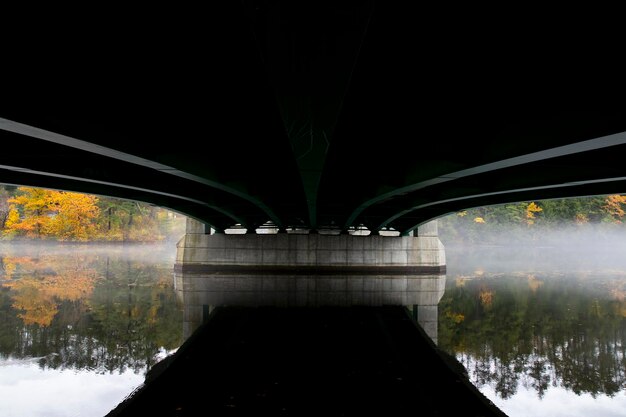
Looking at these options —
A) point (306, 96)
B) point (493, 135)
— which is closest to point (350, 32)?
point (306, 96)

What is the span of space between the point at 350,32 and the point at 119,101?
149 inches

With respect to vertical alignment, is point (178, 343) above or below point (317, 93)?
below

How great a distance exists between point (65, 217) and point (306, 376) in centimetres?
5910

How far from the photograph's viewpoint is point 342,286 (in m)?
24.0

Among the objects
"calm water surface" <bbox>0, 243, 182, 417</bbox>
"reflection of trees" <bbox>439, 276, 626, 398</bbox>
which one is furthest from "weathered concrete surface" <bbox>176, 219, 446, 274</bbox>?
"reflection of trees" <bbox>439, 276, 626, 398</bbox>

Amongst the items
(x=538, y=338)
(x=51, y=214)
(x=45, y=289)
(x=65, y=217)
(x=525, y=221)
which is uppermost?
(x=51, y=214)

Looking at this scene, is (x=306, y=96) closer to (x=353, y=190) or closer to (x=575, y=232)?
(x=353, y=190)

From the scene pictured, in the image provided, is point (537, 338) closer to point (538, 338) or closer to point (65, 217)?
point (538, 338)

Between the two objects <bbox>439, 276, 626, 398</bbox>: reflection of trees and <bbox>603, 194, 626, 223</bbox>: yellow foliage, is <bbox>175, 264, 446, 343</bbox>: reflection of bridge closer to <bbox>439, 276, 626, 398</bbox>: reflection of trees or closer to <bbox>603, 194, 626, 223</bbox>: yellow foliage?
<bbox>439, 276, 626, 398</bbox>: reflection of trees

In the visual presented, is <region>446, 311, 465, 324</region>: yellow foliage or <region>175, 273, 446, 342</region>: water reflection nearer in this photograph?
<region>446, 311, 465, 324</region>: yellow foliage

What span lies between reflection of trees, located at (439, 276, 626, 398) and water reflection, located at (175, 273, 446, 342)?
133cm

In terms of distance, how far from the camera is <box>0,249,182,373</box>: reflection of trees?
33.4 feet

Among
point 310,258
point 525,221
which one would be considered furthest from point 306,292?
point 525,221

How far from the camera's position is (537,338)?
1266 centimetres
